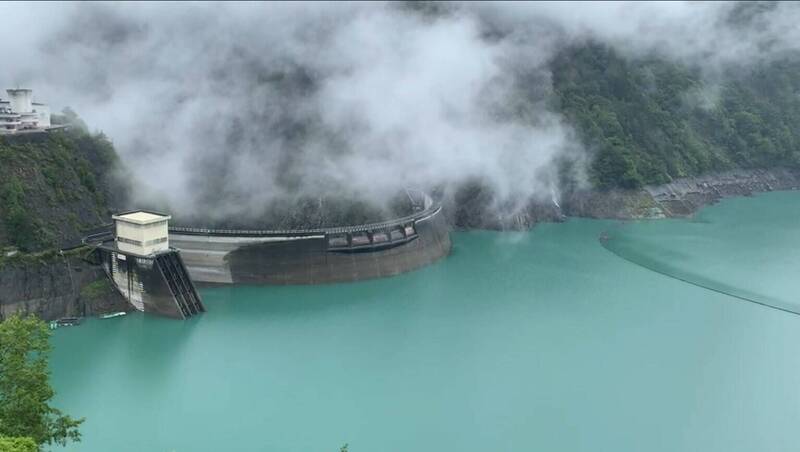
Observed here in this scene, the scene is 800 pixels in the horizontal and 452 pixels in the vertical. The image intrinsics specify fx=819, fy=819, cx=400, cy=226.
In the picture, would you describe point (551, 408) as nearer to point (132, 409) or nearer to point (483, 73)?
point (132, 409)

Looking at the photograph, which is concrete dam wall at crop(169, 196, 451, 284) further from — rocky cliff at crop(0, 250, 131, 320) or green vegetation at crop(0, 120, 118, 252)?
rocky cliff at crop(0, 250, 131, 320)

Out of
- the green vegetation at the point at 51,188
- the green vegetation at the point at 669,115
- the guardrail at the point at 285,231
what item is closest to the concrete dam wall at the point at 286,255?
the guardrail at the point at 285,231

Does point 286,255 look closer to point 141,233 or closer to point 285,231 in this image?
point 285,231

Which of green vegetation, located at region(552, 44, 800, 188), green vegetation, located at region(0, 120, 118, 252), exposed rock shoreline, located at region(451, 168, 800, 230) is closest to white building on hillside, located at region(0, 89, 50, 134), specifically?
green vegetation, located at region(0, 120, 118, 252)

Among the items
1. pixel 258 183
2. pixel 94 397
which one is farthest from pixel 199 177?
pixel 94 397

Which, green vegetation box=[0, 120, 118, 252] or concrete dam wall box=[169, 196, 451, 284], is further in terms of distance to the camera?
concrete dam wall box=[169, 196, 451, 284]

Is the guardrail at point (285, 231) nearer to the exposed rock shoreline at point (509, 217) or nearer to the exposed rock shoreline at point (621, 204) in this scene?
the exposed rock shoreline at point (509, 217)
